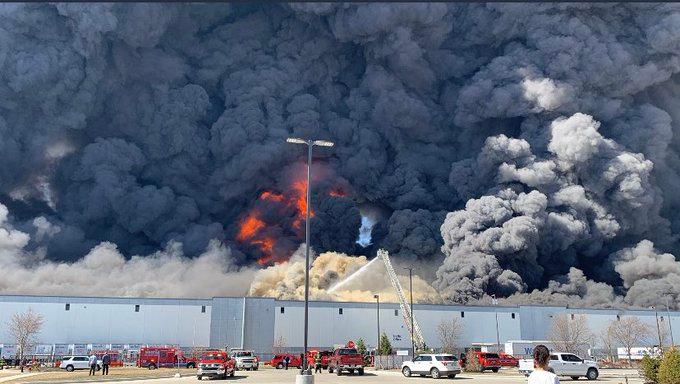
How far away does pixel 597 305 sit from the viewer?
86312mm

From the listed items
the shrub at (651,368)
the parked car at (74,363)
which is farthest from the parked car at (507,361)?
the parked car at (74,363)

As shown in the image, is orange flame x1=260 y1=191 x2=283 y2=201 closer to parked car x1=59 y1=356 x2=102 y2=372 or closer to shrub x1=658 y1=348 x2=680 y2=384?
parked car x1=59 y1=356 x2=102 y2=372

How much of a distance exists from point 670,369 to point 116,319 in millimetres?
62816

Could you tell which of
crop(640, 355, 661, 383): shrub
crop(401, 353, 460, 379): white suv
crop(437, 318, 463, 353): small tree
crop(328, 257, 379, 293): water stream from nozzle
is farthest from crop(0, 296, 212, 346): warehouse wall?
crop(640, 355, 661, 383): shrub

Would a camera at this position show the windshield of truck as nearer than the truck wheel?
Yes

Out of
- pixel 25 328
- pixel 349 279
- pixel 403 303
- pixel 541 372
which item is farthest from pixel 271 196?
pixel 541 372

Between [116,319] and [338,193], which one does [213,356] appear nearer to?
[116,319]

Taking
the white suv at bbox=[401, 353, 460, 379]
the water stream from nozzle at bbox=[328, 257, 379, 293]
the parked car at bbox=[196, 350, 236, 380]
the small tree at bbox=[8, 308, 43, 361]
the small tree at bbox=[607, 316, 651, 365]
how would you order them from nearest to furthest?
the parked car at bbox=[196, 350, 236, 380]
the white suv at bbox=[401, 353, 460, 379]
the small tree at bbox=[8, 308, 43, 361]
the small tree at bbox=[607, 316, 651, 365]
the water stream from nozzle at bbox=[328, 257, 379, 293]

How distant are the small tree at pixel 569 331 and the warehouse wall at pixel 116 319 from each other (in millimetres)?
44041

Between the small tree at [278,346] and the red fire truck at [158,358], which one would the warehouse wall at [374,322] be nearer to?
the small tree at [278,346]

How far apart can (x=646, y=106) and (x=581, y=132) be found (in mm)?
18007

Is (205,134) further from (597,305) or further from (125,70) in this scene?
(597,305)

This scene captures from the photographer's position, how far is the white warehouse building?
71562 mm

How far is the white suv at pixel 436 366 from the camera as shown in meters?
41.5
